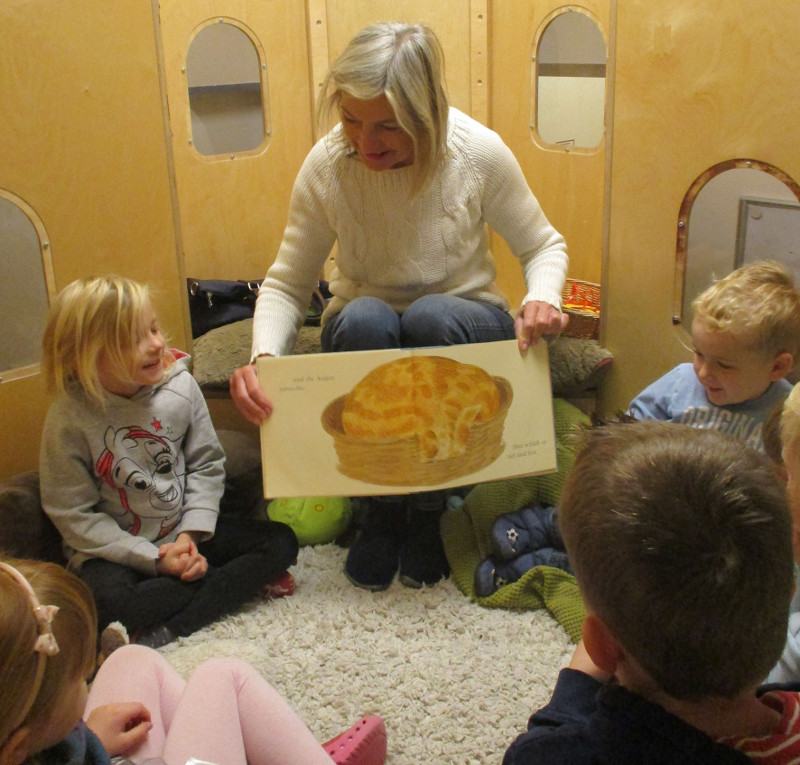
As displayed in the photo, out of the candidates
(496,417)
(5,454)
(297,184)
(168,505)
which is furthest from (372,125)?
(5,454)

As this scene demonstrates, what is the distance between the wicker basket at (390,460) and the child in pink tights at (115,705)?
43 centimetres

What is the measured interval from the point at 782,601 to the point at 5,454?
141cm

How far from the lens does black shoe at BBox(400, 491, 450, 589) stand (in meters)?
1.54

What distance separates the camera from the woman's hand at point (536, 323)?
57.2 inches

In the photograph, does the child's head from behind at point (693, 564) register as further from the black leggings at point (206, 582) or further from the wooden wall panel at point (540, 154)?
the wooden wall panel at point (540, 154)

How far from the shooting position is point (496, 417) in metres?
1.47

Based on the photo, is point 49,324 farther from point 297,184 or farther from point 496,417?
point 496,417

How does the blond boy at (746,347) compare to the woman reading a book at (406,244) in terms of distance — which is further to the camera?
the woman reading a book at (406,244)

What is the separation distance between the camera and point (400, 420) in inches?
56.5

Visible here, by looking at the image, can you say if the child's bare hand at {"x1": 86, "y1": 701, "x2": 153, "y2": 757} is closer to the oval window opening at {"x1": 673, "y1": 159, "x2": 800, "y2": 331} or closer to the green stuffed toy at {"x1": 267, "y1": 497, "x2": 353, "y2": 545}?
the green stuffed toy at {"x1": 267, "y1": 497, "x2": 353, "y2": 545}

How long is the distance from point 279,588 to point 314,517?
207 millimetres

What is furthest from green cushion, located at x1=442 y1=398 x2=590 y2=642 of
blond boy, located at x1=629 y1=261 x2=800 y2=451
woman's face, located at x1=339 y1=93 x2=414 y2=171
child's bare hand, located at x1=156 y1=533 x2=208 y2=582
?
woman's face, located at x1=339 y1=93 x2=414 y2=171

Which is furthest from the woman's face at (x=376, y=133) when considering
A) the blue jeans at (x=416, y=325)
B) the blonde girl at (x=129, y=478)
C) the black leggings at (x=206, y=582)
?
the black leggings at (x=206, y=582)

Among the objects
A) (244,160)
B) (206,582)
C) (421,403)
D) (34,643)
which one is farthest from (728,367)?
(244,160)
